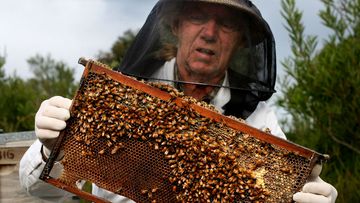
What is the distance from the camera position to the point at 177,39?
332cm

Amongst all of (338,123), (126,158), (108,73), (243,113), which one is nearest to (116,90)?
(108,73)

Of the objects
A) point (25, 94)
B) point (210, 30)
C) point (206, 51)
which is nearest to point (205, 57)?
point (206, 51)

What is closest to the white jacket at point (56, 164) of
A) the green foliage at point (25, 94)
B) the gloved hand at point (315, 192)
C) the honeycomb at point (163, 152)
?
the honeycomb at point (163, 152)

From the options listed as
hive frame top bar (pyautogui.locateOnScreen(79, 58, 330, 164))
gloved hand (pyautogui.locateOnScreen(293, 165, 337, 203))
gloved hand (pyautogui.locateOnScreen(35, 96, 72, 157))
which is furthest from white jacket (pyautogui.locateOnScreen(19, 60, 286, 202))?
gloved hand (pyautogui.locateOnScreen(293, 165, 337, 203))

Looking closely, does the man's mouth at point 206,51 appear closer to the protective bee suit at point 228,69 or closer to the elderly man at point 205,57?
the elderly man at point 205,57

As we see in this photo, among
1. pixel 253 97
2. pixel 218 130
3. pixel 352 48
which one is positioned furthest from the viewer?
pixel 352 48

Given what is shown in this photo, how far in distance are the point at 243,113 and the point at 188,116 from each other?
2.74ft

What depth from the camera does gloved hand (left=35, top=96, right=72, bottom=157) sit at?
8.96ft

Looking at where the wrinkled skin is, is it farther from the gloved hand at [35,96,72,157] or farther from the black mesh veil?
the gloved hand at [35,96,72,157]

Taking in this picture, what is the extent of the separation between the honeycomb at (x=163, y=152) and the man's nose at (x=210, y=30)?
58 cm

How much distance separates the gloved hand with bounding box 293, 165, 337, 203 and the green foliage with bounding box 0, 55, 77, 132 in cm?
510

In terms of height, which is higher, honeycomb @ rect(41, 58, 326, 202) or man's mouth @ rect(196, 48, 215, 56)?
man's mouth @ rect(196, 48, 215, 56)

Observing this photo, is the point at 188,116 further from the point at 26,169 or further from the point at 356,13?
the point at 356,13

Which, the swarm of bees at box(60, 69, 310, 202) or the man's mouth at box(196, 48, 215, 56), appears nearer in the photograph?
the swarm of bees at box(60, 69, 310, 202)
